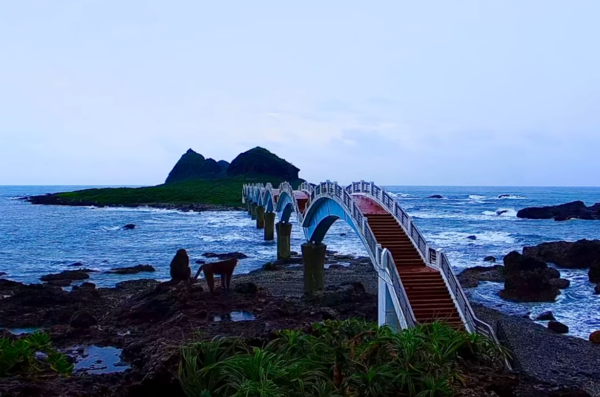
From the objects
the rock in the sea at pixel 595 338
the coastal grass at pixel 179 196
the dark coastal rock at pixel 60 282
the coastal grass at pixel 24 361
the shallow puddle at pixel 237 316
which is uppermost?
the coastal grass at pixel 179 196

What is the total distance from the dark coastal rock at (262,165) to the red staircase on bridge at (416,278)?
11747 centimetres

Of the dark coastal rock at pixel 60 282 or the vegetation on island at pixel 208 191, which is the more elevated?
the vegetation on island at pixel 208 191

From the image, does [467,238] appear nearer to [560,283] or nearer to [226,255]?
[226,255]

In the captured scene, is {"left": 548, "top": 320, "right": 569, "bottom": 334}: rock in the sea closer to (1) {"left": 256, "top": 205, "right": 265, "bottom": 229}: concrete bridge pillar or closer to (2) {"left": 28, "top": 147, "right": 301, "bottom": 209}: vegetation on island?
(1) {"left": 256, "top": 205, "right": 265, "bottom": 229}: concrete bridge pillar

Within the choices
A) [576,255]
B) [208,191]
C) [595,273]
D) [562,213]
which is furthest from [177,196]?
[595,273]

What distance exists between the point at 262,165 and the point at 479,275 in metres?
110

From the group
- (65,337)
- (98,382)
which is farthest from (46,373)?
(65,337)

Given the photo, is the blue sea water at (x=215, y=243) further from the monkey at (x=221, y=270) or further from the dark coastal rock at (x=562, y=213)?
the monkey at (x=221, y=270)

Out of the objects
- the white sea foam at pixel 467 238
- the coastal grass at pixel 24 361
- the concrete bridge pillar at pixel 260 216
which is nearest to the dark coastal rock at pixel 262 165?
the concrete bridge pillar at pixel 260 216

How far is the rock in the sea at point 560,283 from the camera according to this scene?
30141mm

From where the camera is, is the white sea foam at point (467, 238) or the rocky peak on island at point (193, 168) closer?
the white sea foam at point (467, 238)

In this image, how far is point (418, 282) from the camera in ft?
55.1

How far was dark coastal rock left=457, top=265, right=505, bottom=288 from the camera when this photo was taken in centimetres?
3222

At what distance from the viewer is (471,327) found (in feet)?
45.5
